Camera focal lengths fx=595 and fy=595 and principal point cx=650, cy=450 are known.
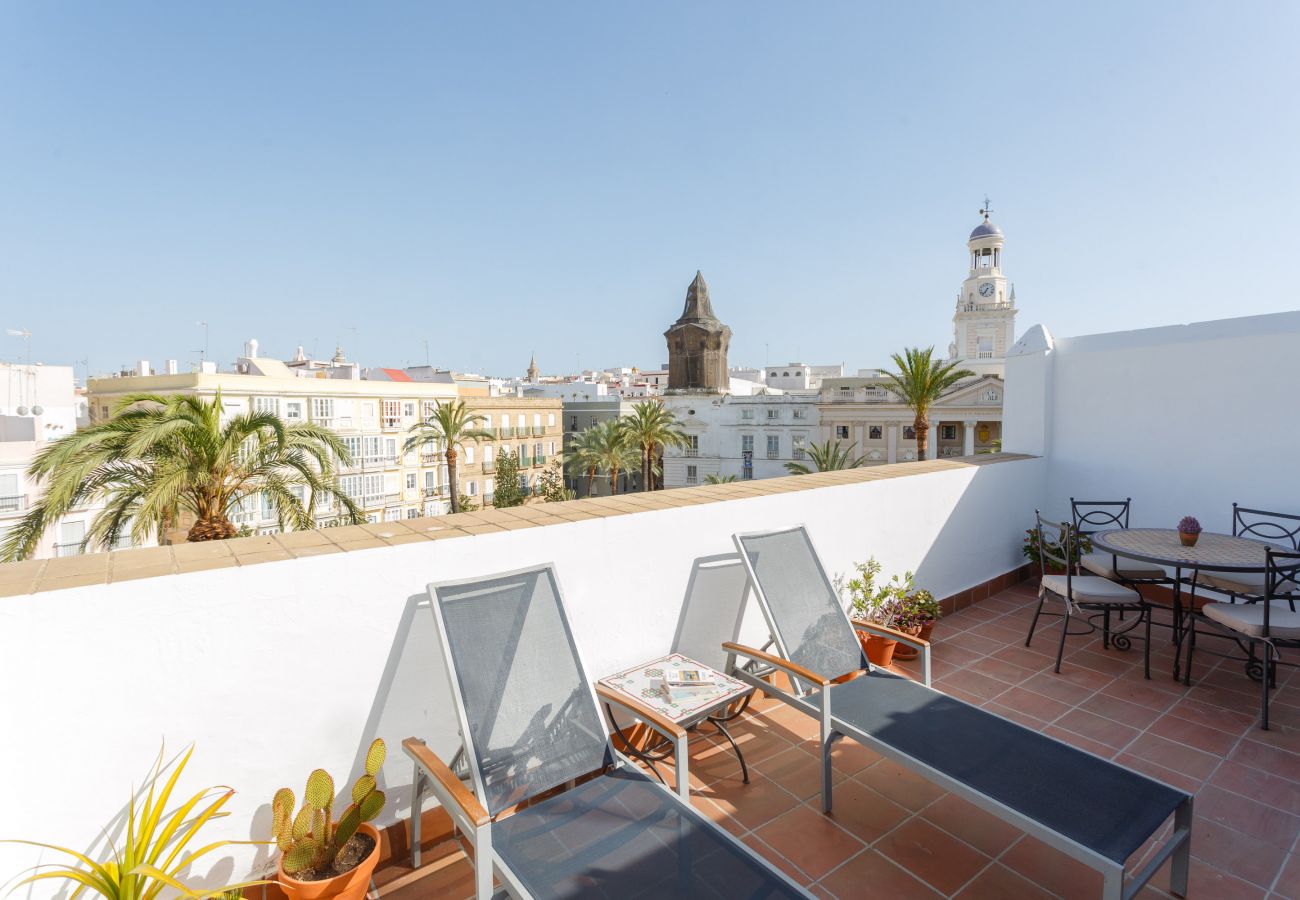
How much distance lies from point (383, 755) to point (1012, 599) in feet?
18.0

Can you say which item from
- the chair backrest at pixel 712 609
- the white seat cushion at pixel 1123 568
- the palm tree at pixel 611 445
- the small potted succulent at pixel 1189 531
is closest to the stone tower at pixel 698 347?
the palm tree at pixel 611 445

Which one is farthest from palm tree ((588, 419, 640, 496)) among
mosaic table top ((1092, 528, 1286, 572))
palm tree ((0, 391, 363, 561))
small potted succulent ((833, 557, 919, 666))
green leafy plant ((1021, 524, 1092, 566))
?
mosaic table top ((1092, 528, 1286, 572))

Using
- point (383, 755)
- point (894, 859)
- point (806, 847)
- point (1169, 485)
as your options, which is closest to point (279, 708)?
point (383, 755)

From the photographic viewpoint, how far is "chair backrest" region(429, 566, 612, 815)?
217 centimetres

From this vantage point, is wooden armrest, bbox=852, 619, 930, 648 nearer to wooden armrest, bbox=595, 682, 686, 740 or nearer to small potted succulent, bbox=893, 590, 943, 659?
small potted succulent, bbox=893, 590, 943, 659

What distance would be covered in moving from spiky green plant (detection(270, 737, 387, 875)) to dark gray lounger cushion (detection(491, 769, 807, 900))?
1.62 feet

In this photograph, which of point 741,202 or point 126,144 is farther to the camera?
point 741,202

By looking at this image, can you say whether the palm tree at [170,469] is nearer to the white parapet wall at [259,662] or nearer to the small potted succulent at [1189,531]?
the white parapet wall at [259,662]

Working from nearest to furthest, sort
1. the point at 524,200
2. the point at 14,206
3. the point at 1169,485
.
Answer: the point at 1169,485
the point at 14,206
the point at 524,200

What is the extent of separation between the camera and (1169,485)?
5449 mm

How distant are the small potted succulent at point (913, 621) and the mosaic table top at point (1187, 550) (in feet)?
4.04

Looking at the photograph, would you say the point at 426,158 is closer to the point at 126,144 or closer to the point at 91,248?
the point at 126,144

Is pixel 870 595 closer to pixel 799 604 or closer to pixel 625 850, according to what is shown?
pixel 799 604

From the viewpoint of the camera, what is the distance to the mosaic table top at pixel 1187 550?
3583mm
